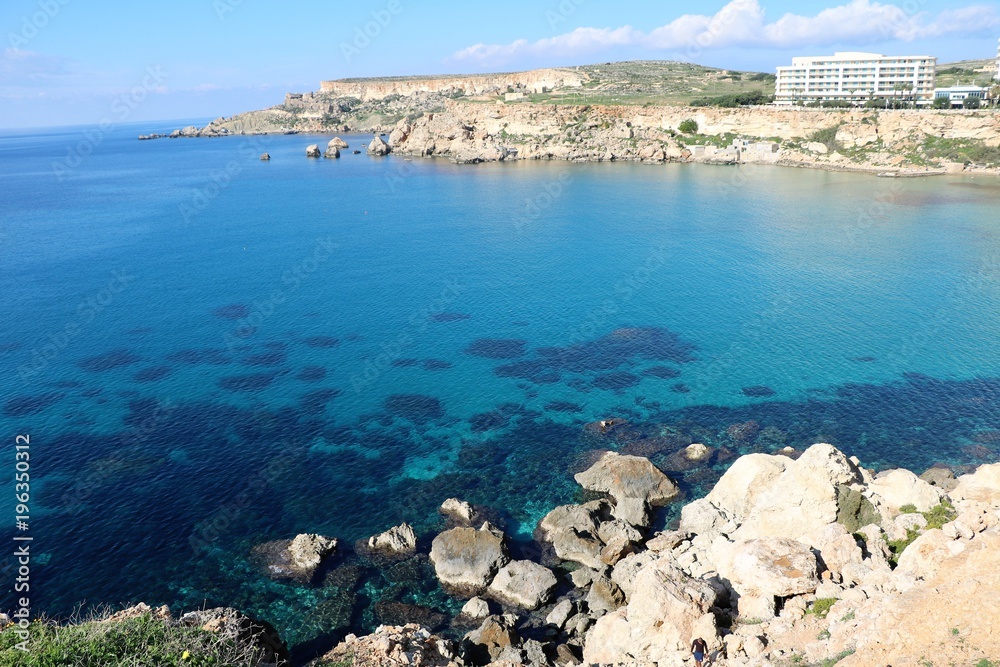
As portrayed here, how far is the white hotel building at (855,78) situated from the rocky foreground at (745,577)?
560 ft

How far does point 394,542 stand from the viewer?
35.5m

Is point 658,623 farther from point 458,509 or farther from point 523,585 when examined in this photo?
point 458,509

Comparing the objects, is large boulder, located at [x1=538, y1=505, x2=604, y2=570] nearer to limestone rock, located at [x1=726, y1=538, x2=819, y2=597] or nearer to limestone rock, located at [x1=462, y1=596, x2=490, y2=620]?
limestone rock, located at [x1=462, y1=596, x2=490, y2=620]

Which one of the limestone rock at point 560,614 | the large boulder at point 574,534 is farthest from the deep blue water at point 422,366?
the limestone rock at point 560,614

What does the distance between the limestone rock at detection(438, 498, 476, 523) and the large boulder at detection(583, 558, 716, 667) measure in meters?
11.9

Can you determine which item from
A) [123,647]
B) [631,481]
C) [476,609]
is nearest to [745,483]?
[631,481]

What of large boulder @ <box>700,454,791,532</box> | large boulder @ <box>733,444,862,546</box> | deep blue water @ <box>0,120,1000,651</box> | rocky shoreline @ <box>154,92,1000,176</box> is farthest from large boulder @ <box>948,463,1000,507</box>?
rocky shoreline @ <box>154,92,1000,176</box>

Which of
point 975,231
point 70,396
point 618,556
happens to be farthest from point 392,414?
point 975,231

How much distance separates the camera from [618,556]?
3444 cm

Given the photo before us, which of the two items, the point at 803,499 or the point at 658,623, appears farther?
the point at 803,499

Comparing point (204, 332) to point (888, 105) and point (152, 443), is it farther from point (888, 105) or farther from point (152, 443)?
point (888, 105)

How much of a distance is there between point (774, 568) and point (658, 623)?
521 centimetres

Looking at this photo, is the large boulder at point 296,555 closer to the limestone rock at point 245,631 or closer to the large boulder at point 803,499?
→ the limestone rock at point 245,631

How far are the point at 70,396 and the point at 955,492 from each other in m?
57.6
